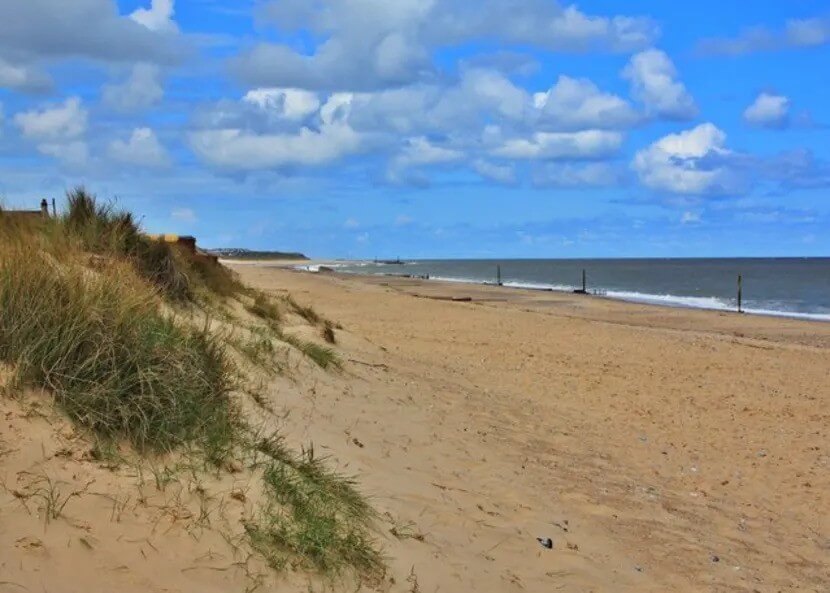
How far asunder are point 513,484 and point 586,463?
154 centimetres

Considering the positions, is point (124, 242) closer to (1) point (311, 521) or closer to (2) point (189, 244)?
(2) point (189, 244)

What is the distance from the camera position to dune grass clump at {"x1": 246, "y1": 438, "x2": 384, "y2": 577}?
3928 mm

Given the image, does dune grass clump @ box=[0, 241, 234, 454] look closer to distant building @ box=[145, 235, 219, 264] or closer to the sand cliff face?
the sand cliff face

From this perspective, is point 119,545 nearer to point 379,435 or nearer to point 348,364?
point 379,435

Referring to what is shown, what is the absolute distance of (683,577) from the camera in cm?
533

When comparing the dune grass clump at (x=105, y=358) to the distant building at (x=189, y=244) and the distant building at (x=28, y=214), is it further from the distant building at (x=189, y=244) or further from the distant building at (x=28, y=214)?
the distant building at (x=189, y=244)

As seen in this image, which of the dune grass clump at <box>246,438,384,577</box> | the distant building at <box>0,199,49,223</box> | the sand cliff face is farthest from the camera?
the distant building at <box>0,199,49,223</box>

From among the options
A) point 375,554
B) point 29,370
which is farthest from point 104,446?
point 375,554

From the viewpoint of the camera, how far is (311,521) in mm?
4207

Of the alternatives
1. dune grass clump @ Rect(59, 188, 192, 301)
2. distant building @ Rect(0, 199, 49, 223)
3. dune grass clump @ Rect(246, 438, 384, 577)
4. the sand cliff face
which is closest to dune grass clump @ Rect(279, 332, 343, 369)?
the sand cliff face

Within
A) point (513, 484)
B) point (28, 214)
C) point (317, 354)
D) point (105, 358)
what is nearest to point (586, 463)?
point (513, 484)

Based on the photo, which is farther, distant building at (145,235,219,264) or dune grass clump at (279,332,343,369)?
distant building at (145,235,219,264)

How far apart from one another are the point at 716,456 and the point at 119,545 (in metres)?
7.00

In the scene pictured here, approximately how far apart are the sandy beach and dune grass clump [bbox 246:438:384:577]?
26cm
